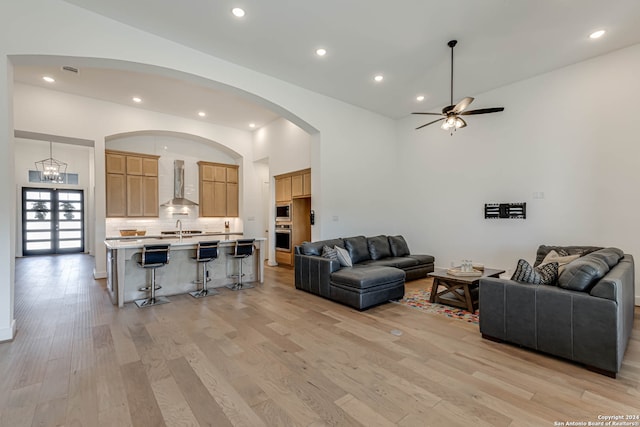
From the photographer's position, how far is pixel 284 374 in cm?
246

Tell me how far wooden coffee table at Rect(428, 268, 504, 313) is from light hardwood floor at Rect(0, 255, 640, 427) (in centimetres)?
55

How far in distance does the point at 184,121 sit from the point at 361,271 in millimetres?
6334

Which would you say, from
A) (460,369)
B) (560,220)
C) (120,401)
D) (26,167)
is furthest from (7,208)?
(26,167)

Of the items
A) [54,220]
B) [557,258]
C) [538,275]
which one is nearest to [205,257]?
[538,275]

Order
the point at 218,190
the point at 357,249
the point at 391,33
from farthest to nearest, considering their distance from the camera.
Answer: the point at 218,190 < the point at 357,249 < the point at 391,33

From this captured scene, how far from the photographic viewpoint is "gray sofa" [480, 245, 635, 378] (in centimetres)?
236

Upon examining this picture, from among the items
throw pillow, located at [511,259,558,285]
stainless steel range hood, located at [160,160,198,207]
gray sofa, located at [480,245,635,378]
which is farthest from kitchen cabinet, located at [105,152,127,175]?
throw pillow, located at [511,259,558,285]

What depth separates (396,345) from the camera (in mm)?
3012

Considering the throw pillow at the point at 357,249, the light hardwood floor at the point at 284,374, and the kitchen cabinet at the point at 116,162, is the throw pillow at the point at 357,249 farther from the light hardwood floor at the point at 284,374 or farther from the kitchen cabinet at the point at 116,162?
the kitchen cabinet at the point at 116,162

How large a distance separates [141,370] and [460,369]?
2.84m

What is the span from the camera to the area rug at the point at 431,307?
383cm

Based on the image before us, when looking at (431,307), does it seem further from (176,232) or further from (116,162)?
(116,162)

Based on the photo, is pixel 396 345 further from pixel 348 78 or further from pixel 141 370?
pixel 348 78

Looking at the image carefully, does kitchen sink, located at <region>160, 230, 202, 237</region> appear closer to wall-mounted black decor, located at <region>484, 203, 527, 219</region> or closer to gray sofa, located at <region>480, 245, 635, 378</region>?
gray sofa, located at <region>480, 245, 635, 378</region>
